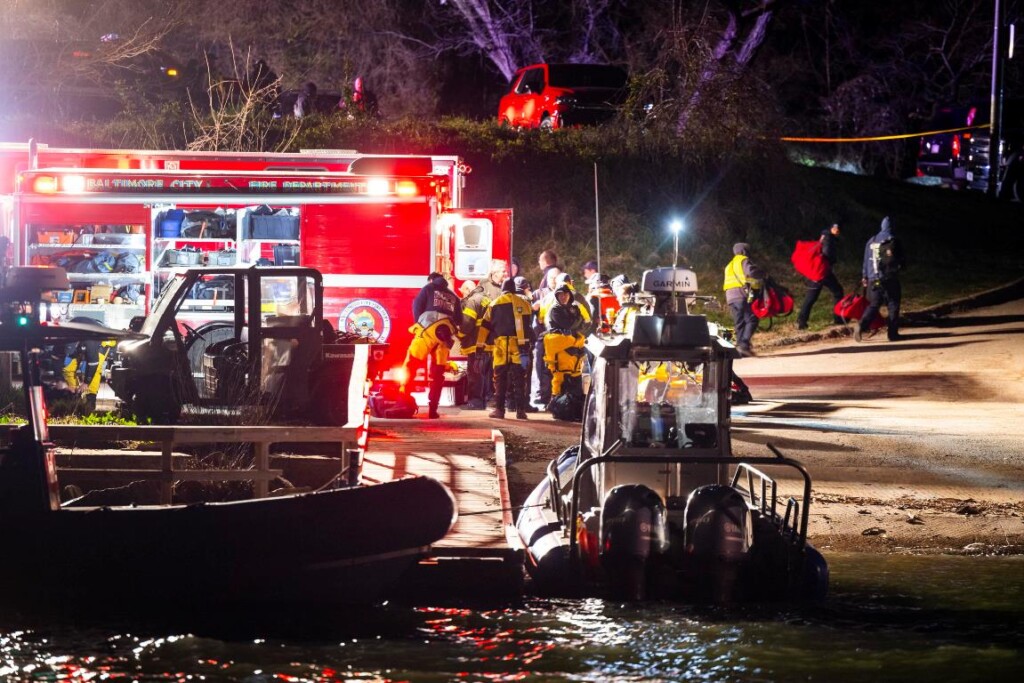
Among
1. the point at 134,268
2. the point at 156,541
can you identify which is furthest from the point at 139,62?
the point at 156,541

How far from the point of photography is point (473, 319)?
1539 cm

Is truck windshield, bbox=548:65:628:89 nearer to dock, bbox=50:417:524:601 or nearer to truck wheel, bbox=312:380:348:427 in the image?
Result: dock, bbox=50:417:524:601

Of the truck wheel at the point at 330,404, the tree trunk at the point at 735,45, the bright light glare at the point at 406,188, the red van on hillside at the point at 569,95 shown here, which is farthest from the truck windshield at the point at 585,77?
the truck wheel at the point at 330,404

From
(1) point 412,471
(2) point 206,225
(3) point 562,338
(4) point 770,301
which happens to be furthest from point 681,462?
(4) point 770,301

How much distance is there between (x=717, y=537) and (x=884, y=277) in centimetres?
1212

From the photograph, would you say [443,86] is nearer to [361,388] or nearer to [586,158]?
[586,158]

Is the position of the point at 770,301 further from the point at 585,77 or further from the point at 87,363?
the point at 87,363

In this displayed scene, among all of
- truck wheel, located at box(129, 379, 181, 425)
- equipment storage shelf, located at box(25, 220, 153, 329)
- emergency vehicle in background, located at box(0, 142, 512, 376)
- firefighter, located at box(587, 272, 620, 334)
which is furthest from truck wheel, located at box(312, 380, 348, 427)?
equipment storage shelf, located at box(25, 220, 153, 329)

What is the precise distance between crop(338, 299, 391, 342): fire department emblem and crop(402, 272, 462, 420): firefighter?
1.41 ft

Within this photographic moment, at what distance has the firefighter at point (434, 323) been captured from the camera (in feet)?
48.9

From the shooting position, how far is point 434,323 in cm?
1496

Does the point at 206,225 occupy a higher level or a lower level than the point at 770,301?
higher

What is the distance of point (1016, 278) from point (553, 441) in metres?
12.7

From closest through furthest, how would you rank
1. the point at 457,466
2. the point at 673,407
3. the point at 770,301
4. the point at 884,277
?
the point at 673,407 < the point at 457,466 < the point at 884,277 < the point at 770,301
